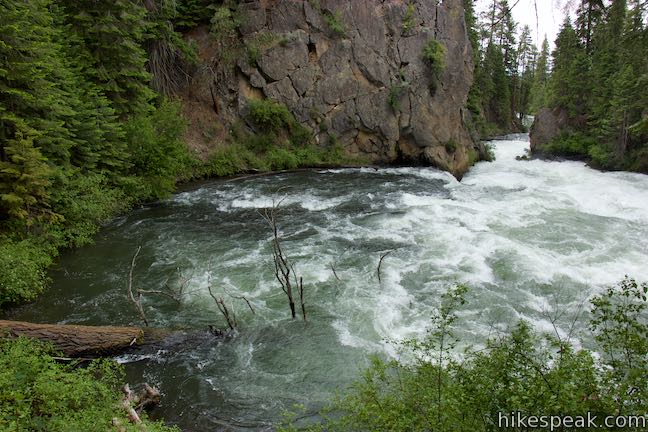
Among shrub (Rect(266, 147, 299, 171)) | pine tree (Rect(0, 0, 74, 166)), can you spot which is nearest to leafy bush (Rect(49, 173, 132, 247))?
pine tree (Rect(0, 0, 74, 166))

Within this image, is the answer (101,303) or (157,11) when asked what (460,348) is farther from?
(157,11)

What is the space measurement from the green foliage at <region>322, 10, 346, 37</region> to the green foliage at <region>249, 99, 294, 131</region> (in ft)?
17.7

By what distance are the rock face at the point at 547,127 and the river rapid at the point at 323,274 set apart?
14571 mm

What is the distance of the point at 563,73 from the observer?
33469 millimetres

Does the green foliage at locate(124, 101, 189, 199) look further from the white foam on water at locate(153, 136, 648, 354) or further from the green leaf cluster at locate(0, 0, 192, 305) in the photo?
the white foam on water at locate(153, 136, 648, 354)

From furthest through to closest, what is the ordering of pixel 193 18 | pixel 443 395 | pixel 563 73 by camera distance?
1. pixel 563 73
2. pixel 193 18
3. pixel 443 395

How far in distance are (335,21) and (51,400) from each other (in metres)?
24.1

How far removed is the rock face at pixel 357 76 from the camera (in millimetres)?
24625

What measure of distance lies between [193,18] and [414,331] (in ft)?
74.4

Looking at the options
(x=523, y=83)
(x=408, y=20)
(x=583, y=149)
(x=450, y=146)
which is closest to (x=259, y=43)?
(x=408, y=20)

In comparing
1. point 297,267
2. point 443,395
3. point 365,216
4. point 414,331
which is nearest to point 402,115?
point 365,216

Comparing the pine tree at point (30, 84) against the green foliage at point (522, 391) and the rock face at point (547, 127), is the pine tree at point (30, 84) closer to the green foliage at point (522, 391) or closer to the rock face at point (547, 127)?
the green foliage at point (522, 391)

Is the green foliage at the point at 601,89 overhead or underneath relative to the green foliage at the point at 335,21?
underneath

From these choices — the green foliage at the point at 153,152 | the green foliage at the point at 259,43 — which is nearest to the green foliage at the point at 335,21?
the green foliage at the point at 259,43
